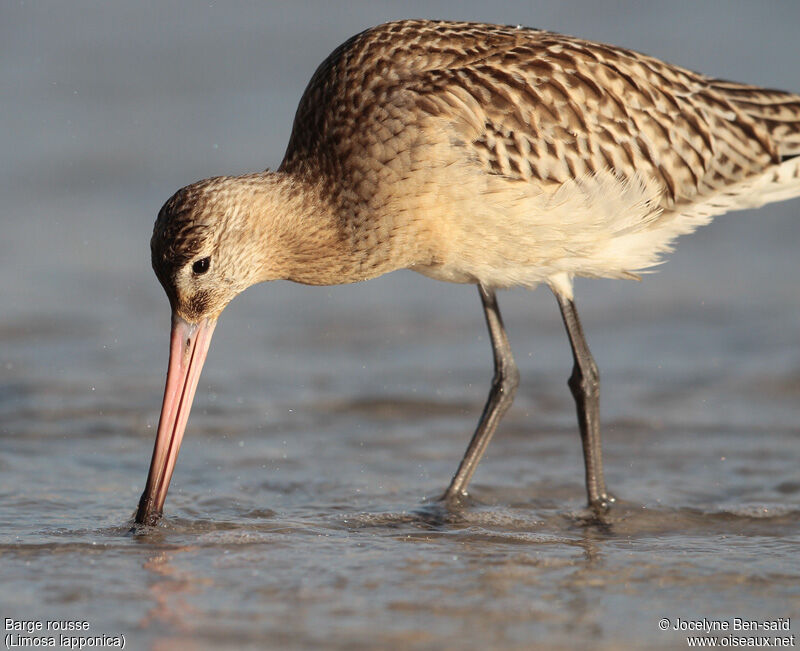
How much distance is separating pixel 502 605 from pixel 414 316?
455 cm

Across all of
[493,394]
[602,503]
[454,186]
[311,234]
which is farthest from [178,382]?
[602,503]

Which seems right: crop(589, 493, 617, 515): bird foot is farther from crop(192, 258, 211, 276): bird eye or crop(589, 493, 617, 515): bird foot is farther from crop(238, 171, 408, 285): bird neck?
crop(192, 258, 211, 276): bird eye

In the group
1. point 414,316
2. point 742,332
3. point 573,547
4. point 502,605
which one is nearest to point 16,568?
point 502,605

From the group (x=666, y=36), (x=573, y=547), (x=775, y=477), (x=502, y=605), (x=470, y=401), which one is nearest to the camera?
(x=502, y=605)

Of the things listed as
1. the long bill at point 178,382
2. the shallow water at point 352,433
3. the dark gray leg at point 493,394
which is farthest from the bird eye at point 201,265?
the dark gray leg at point 493,394

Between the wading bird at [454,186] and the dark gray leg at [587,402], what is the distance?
1cm

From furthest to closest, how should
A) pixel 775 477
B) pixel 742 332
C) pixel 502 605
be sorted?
1. pixel 742 332
2. pixel 775 477
3. pixel 502 605

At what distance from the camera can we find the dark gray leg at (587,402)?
22.5ft

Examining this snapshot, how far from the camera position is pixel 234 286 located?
651 cm

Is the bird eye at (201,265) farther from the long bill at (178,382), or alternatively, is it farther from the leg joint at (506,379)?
the leg joint at (506,379)

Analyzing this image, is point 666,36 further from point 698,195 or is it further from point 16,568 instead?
point 16,568

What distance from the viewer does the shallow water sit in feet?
17.0

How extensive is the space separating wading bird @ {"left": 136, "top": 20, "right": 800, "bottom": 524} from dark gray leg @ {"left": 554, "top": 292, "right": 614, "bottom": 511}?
12mm

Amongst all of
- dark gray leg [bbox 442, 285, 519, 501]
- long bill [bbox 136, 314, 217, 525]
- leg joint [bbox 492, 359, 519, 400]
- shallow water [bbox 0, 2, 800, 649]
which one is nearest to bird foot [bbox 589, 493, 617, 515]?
shallow water [bbox 0, 2, 800, 649]
